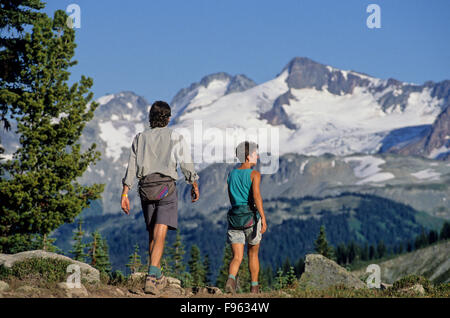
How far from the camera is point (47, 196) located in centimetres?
2869

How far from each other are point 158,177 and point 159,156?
1.80ft

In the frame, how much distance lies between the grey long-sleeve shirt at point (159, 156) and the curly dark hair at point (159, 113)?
0.14 metres

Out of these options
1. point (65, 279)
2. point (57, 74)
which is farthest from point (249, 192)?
point (57, 74)

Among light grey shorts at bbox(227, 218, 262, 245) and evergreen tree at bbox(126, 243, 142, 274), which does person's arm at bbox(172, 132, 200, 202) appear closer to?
light grey shorts at bbox(227, 218, 262, 245)

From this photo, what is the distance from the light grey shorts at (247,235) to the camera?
1619cm

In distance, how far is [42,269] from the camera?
1644 centimetres

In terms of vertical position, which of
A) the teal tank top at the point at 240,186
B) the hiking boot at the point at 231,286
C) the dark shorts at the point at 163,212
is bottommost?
the hiking boot at the point at 231,286

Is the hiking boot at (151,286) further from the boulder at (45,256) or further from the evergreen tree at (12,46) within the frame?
the evergreen tree at (12,46)

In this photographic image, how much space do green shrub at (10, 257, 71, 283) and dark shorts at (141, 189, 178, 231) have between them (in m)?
2.64

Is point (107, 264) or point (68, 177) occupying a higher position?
point (68, 177)

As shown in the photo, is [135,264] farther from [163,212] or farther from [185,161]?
[185,161]

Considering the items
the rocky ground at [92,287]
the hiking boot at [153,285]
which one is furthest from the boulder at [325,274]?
the hiking boot at [153,285]

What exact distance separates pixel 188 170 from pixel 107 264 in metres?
53.5

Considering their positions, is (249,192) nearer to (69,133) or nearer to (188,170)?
Answer: (188,170)
